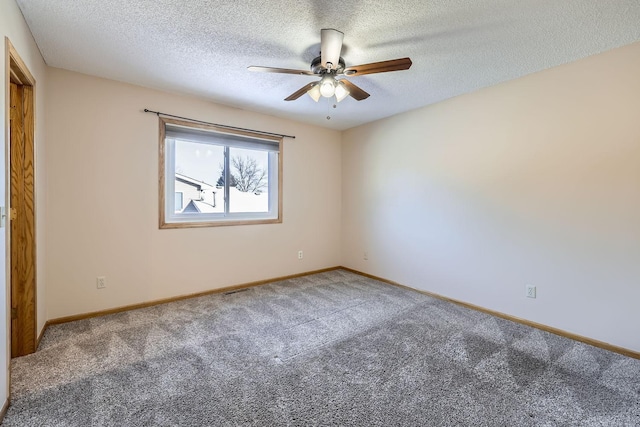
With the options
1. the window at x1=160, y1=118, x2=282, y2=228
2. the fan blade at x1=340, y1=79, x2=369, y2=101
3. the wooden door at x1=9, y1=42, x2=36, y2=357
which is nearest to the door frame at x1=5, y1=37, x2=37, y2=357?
the wooden door at x1=9, y1=42, x2=36, y2=357

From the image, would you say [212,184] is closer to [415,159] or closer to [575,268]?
[415,159]

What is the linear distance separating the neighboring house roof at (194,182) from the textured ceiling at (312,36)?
3.30 feet

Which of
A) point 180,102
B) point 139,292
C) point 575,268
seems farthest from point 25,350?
point 575,268

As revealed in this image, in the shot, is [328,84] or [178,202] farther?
[178,202]

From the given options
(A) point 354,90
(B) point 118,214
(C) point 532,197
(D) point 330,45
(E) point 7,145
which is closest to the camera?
(E) point 7,145

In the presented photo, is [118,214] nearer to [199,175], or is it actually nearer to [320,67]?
[199,175]

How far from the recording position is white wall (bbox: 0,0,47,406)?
1.49 metres

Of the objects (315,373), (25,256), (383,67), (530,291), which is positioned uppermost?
(383,67)

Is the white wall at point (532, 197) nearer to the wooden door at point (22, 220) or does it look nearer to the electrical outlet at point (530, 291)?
the electrical outlet at point (530, 291)

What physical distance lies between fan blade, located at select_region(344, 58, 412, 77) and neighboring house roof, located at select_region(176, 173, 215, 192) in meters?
2.31

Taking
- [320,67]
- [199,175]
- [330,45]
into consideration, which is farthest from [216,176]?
[330,45]

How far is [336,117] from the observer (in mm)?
3949

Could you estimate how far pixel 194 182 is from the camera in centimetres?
344

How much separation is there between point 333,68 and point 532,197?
2.18 metres
